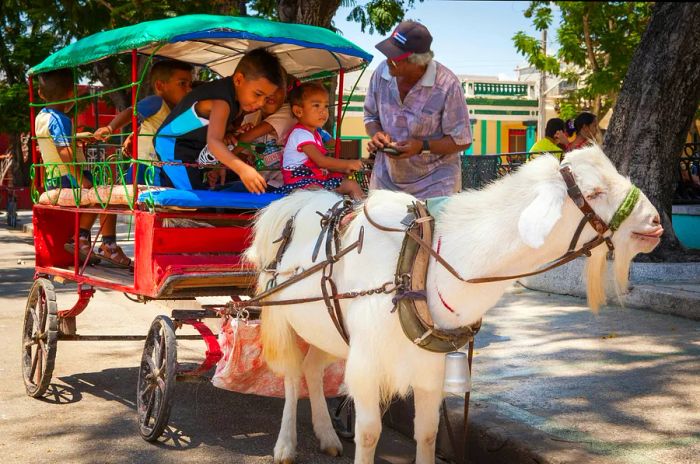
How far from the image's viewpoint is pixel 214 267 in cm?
486

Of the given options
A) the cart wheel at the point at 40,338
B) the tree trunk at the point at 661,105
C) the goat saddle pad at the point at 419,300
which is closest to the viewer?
the goat saddle pad at the point at 419,300

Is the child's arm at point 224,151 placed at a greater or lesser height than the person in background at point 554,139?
lesser

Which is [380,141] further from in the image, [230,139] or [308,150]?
[230,139]

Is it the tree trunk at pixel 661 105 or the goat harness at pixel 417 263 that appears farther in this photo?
the tree trunk at pixel 661 105

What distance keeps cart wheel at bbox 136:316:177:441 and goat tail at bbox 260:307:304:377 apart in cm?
55

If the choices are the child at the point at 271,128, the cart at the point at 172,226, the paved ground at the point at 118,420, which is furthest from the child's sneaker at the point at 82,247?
the child at the point at 271,128

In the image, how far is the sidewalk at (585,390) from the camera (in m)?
Answer: 4.26

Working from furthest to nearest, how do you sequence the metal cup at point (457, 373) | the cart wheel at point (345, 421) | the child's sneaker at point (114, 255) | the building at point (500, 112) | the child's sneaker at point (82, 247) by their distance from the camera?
the building at point (500, 112)
the child's sneaker at point (114, 255)
the child's sneaker at point (82, 247)
the cart wheel at point (345, 421)
the metal cup at point (457, 373)

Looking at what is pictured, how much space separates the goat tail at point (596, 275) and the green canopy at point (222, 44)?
2275mm

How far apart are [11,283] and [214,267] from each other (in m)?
7.68

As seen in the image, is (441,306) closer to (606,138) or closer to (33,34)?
(606,138)

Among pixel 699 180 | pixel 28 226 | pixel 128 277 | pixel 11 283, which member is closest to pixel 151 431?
pixel 128 277

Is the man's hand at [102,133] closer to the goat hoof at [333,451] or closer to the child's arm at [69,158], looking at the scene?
the child's arm at [69,158]

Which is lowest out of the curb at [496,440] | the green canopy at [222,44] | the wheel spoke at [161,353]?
the curb at [496,440]
